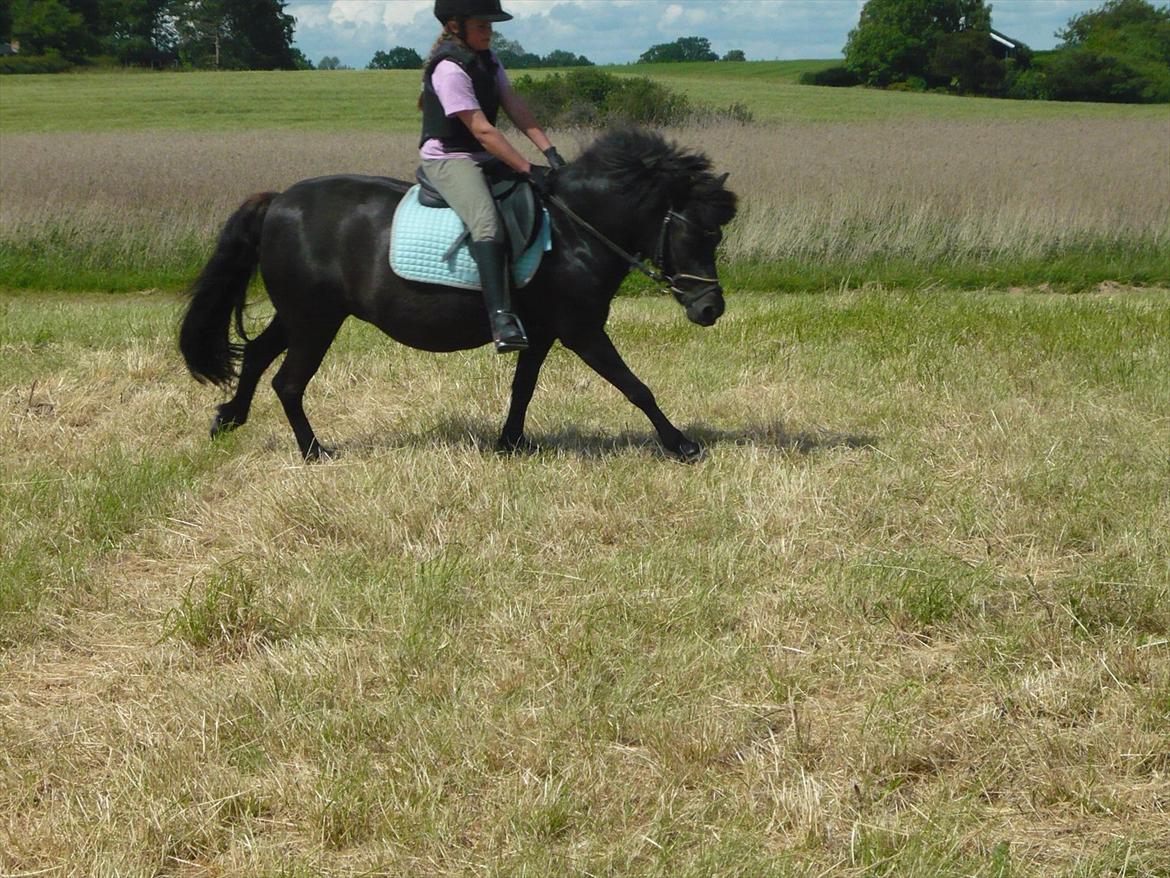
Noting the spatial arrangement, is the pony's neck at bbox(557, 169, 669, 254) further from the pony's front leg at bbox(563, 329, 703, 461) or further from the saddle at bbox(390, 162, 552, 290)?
the pony's front leg at bbox(563, 329, 703, 461)

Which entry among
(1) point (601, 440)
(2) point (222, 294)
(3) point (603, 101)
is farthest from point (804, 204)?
(3) point (603, 101)

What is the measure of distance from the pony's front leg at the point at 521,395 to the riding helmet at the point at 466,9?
5.59 ft

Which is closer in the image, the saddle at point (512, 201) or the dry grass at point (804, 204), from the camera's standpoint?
the saddle at point (512, 201)

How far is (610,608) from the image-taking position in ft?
15.3

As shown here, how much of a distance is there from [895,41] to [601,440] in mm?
71697

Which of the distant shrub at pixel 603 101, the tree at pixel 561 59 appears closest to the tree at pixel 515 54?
the tree at pixel 561 59

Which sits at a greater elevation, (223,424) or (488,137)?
(488,137)

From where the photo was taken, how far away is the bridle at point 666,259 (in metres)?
6.25

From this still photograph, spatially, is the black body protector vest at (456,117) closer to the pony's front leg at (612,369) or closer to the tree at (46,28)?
the pony's front leg at (612,369)

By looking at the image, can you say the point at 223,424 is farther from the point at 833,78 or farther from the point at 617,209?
the point at 833,78

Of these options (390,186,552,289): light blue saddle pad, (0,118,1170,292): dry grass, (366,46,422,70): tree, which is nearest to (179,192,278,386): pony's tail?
(390,186,552,289): light blue saddle pad

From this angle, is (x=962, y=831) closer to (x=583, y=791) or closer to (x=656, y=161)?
(x=583, y=791)

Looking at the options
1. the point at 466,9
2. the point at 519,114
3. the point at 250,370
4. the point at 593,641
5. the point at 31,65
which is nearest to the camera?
the point at 593,641

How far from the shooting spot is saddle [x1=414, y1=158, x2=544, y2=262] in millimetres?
6215
